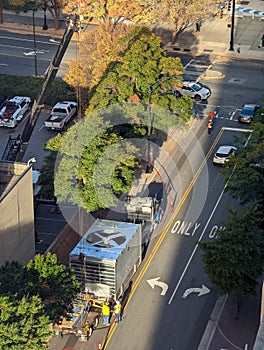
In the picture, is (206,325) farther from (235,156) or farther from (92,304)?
(235,156)

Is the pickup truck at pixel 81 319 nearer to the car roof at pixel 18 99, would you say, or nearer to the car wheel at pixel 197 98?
the car roof at pixel 18 99

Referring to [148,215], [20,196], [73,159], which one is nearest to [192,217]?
[148,215]

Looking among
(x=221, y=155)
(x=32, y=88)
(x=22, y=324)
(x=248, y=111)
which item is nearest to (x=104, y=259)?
(x=22, y=324)

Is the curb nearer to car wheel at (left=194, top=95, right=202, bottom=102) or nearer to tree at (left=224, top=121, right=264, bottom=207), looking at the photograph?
tree at (left=224, top=121, right=264, bottom=207)

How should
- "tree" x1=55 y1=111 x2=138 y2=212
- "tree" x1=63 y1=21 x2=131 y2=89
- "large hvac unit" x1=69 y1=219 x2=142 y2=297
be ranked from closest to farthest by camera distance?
"large hvac unit" x1=69 y1=219 x2=142 y2=297, "tree" x1=55 y1=111 x2=138 y2=212, "tree" x1=63 y1=21 x2=131 y2=89

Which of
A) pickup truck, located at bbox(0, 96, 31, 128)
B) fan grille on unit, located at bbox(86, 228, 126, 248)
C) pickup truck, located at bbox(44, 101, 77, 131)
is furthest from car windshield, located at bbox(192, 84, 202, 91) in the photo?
fan grille on unit, located at bbox(86, 228, 126, 248)

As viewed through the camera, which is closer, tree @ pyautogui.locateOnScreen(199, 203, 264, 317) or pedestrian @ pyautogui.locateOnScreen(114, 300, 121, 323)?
tree @ pyautogui.locateOnScreen(199, 203, 264, 317)
